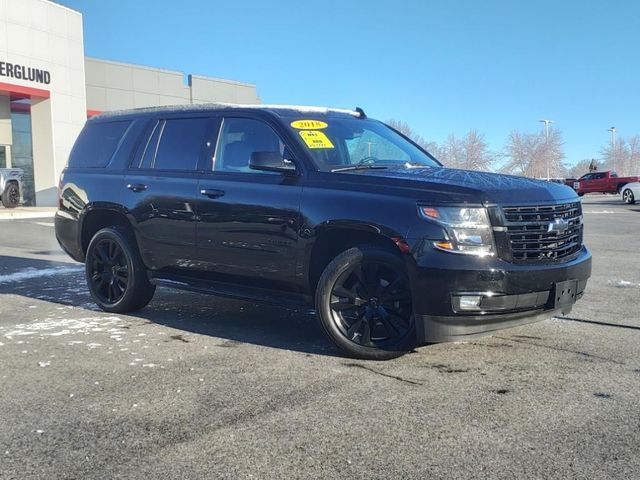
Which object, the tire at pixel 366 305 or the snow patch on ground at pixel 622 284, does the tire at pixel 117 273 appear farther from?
the snow patch on ground at pixel 622 284

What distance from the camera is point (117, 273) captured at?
622cm

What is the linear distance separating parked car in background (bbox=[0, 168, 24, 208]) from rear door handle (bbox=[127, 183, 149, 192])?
67.5 ft

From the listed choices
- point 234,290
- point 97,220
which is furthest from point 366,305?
point 97,220

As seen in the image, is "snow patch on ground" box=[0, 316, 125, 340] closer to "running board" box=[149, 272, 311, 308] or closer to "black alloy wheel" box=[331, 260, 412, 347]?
"running board" box=[149, 272, 311, 308]

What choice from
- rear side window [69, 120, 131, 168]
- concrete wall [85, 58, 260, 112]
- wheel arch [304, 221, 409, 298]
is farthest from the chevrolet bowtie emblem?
concrete wall [85, 58, 260, 112]

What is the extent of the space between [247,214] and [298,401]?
6.05 feet

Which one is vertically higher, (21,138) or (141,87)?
(141,87)

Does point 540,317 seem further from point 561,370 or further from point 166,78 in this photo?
point 166,78

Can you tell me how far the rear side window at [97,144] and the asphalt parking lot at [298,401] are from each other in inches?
64.5

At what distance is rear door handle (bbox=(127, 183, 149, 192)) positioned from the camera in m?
5.86

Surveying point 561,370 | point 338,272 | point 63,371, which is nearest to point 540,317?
point 561,370

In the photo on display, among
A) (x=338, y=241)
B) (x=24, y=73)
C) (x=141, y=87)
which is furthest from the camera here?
(x=141, y=87)

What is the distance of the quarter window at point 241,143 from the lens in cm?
521

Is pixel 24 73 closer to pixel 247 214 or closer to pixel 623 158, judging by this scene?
pixel 247 214
